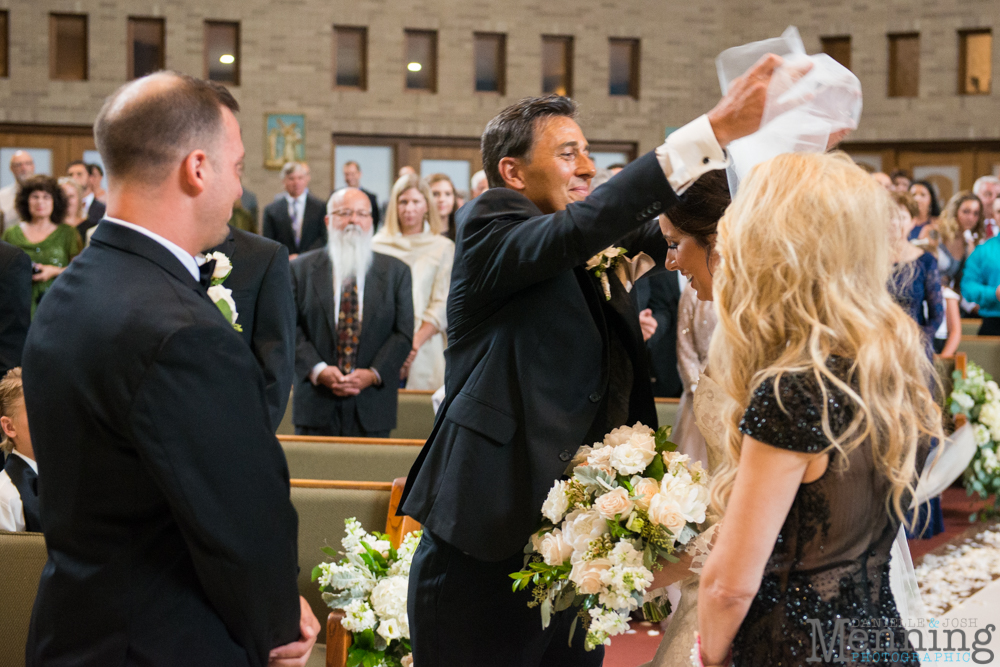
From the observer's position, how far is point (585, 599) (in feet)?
6.82

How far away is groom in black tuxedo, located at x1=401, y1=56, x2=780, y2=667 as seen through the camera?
6.99 feet

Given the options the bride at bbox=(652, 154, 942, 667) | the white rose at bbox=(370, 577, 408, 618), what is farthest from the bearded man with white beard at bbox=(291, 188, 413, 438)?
the bride at bbox=(652, 154, 942, 667)

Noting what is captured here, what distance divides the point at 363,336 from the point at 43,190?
412cm

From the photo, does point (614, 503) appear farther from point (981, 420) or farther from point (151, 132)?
point (981, 420)

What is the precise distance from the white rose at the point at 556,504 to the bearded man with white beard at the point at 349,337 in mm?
3167

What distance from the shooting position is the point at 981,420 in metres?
5.60

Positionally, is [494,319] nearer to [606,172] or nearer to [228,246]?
[228,246]

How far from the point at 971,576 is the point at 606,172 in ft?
9.47

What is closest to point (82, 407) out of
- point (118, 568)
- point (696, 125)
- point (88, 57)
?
point (118, 568)

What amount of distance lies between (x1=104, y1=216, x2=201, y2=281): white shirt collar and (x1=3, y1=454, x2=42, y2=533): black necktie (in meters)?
1.97

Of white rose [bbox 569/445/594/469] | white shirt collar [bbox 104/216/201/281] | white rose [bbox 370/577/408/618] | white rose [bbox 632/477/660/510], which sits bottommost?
white rose [bbox 370/577/408/618]

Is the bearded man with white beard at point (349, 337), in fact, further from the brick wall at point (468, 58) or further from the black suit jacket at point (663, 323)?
the brick wall at point (468, 58)

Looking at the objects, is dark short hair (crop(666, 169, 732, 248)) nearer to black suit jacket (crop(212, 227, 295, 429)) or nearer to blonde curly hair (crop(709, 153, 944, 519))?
blonde curly hair (crop(709, 153, 944, 519))

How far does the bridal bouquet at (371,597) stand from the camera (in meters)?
3.04
